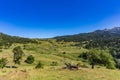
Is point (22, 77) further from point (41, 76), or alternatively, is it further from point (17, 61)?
point (17, 61)

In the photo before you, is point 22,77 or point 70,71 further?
point 70,71

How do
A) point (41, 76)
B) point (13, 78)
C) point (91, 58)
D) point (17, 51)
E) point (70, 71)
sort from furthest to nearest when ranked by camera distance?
point (17, 51), point (91, 58), point (70, 71), point (41, 76), point (13, 78)

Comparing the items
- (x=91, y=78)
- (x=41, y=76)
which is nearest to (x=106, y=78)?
(x=91, y=78)

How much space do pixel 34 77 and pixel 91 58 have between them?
5034 centimetres

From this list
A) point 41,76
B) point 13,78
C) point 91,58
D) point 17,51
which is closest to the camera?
point 13,78

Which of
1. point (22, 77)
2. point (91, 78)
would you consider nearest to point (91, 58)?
point (91, 78)

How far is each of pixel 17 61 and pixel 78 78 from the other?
269ft

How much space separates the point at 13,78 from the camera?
149 ft

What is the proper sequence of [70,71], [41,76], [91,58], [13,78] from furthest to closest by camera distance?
[91,58] < [70,71] < [41,76] < [13,78]

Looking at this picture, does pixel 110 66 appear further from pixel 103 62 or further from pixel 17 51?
pixel 17 51

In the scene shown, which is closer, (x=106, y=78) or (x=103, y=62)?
(x=106, y=78)

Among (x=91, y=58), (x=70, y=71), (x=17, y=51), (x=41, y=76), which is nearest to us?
(x=41, y=76)

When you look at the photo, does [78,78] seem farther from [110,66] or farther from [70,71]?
[110,66]

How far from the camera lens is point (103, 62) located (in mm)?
97938
